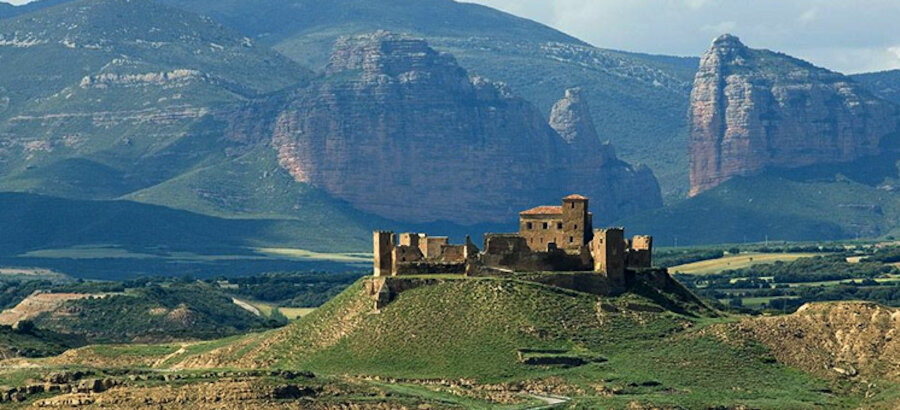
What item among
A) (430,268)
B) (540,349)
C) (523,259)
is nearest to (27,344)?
(430,268)

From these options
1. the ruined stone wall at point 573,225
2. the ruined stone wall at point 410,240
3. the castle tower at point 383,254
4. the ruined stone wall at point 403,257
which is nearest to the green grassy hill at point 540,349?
the castle tower at point 383,254

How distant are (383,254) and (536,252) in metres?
8.63

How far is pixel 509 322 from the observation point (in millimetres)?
148500

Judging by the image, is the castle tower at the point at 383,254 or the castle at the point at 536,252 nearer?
the castle at the point at 536,252

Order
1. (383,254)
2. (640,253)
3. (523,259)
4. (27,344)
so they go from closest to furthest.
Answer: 1. (523,259)
2. (383,254)
3. (640,253)
4. (27,344)

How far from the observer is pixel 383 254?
15688 cm

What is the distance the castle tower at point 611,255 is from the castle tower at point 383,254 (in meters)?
11.5

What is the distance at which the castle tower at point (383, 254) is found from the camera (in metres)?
157

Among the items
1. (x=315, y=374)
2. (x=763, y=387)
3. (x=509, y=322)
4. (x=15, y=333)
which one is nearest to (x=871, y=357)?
(x=763, y=387)

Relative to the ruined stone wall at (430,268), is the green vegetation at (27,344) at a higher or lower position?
lower

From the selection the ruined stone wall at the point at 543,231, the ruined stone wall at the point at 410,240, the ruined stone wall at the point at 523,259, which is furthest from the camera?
Answer: the ruined stone wall at the point at 410,240

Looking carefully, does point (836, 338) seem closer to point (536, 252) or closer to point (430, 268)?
point (536, 252)

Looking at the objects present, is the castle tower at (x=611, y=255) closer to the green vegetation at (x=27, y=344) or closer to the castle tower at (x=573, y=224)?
the castle tower at (x=573, y=224)

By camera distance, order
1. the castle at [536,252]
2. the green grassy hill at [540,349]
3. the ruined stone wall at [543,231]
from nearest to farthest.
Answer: the green grassy hill at [540,349] → the castle at [536,252] → the ruined stone wall at [543,231]
